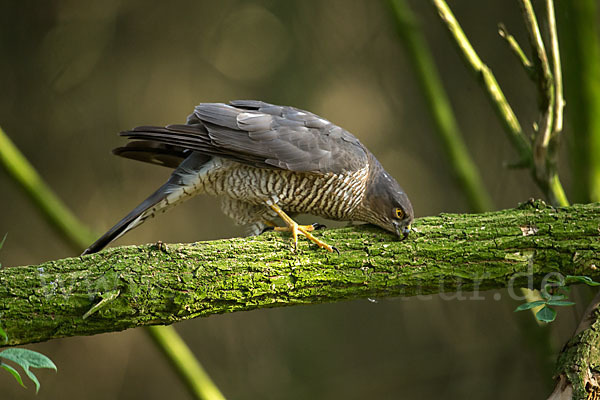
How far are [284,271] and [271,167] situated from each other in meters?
0.59

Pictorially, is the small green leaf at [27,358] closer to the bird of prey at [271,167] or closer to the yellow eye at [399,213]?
the bird of prey at [271,167]

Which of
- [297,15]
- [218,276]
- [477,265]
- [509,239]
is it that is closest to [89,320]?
[218,276]

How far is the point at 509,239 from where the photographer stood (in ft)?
7.51

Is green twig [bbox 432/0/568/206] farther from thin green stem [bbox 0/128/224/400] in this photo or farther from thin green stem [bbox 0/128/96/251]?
thin green stem [bbox 0/128/96/251]

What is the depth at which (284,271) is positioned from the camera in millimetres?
2193

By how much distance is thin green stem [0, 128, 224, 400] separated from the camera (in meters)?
3.17

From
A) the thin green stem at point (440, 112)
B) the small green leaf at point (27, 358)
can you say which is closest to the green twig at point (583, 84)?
the thin green stem at point (440, 112)

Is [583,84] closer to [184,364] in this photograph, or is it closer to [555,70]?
[555,70]

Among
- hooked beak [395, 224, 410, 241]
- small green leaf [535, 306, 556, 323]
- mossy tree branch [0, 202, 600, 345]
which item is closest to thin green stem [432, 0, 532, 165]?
mossy tree branch [0, 202, 600, 345]

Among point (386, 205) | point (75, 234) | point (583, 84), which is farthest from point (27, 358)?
point (583, 84)

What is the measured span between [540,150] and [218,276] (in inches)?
71.4

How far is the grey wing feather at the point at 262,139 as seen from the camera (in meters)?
2.59

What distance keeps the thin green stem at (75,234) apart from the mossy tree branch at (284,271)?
122 cm

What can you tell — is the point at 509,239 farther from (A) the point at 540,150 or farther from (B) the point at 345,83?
(B) the point at 345,83
